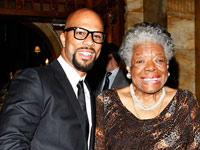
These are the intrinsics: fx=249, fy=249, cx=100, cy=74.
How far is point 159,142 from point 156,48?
2.12 feet

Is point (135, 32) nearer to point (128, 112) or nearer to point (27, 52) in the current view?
point (128, 112)

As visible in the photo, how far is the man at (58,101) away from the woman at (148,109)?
0.73 feet

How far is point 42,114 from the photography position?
4.20 ft

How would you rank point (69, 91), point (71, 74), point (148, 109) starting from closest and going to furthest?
point (69, 91), point (71, 74), point (148, 109)

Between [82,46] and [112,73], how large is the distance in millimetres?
2130

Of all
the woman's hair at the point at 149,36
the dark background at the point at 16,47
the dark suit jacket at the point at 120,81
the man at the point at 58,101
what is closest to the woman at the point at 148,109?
the woman's hair at the point at 149,36

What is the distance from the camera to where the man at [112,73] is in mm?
3475

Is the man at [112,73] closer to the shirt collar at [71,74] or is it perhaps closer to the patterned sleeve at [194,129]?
→ the patterned sleeve at [194,129]

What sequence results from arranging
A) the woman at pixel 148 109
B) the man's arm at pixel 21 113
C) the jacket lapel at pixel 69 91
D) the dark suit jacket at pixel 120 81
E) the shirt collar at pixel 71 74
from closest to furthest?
the man's arm at pixel 21 113
the jacket lapel at pixel 69 91
the shirt collar at pixel 71 74
the woman at pixel 148 109
the dark suit jacket at pixel 120 81

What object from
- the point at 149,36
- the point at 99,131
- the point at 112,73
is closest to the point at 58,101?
the point at 99,131

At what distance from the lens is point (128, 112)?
1.81m

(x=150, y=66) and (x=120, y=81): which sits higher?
(x=150, y=66)

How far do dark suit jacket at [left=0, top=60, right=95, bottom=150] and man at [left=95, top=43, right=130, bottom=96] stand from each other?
2.02 metres

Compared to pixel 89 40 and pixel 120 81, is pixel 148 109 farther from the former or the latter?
pixel 120 81
